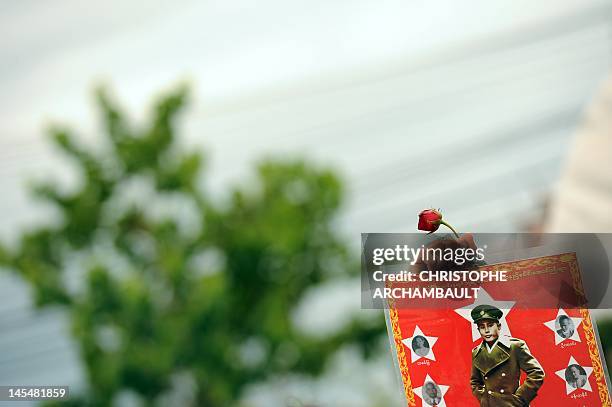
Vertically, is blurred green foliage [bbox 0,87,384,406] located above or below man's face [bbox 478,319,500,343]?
above

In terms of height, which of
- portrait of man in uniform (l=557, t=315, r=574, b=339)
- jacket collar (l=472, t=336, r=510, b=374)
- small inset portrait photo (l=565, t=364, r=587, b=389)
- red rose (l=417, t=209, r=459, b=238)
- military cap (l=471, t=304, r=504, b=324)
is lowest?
small inset portrait photo (l=565, t=364, r=587, b=389)

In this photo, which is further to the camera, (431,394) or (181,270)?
(181,270)

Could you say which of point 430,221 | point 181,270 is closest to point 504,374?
point 430,221

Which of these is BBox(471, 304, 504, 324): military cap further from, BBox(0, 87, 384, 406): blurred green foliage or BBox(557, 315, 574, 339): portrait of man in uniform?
BBox(0, 87, 384, 406): blurred green foliage

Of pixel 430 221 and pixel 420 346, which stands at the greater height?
pixel 430 221

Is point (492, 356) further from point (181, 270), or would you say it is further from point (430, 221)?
point (181, 270)

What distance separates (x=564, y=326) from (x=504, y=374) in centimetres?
10

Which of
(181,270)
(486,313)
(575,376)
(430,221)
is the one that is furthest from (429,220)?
(181,270)

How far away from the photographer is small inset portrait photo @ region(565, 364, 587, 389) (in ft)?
3.50

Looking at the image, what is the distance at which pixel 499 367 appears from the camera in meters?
1.07

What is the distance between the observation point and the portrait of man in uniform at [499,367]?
3.50 ft

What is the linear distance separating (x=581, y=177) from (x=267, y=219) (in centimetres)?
455

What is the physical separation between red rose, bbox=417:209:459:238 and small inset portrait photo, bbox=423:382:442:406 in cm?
19

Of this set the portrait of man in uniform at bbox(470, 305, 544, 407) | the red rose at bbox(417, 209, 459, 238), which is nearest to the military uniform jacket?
the portrait of man in uniform at bbox(470, 305, 544, 407)
